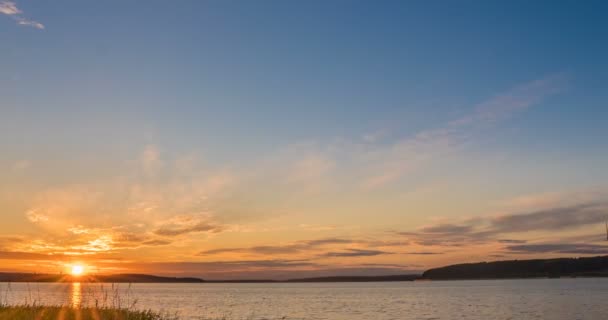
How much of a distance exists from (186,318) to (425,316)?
30.9 metres

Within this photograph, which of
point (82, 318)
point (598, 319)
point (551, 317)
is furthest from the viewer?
point (551, 317)

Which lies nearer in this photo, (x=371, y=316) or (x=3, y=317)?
(x=3, y=317)

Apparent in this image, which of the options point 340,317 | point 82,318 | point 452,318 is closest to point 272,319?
point 340,317

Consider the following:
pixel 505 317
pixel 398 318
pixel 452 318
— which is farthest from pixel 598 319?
pixel 398 318

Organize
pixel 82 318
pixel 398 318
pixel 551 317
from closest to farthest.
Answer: pixel 82 318, pixel 551 317, pixel 398 318

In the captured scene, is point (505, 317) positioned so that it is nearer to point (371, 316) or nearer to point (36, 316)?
point (371, 316)

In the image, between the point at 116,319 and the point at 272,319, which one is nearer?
the point at 116,319

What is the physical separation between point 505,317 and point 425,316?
1001cm

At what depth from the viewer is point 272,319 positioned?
71875mm

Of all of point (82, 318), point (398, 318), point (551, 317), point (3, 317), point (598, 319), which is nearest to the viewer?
point (3, 317)

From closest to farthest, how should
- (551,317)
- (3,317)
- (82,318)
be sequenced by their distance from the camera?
(3,317), (82,318), (551,317)

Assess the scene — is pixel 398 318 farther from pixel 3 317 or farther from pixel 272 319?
pixel 3 317

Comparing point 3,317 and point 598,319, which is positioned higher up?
point 3,317

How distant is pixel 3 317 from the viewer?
31359 mm
